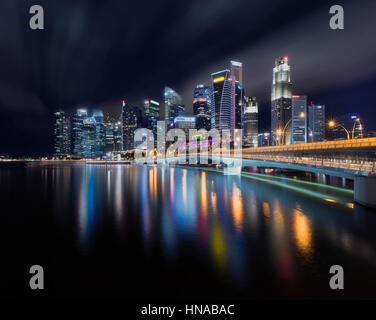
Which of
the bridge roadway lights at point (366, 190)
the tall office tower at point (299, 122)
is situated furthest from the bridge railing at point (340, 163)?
the tall office tower at point (299, 122)

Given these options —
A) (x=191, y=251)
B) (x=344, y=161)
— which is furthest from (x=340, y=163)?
(x=191, y=251)

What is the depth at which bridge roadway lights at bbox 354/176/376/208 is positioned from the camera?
19.5 m

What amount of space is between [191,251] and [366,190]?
668 inches

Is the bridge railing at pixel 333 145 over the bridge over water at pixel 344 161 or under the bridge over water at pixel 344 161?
over

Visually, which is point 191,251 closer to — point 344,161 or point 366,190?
point 366,190

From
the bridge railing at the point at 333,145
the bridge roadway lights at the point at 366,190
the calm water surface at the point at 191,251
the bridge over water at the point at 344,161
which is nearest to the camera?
the calm water surface at the point at 191,251

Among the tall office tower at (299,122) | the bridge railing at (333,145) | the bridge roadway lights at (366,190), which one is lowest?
the bridge roadway lights at (366,190)

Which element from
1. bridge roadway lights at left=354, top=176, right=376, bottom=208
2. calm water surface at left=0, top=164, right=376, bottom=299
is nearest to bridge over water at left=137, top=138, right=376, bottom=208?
bridge roadway lights at left=354, top=176, right=376, bottom=208

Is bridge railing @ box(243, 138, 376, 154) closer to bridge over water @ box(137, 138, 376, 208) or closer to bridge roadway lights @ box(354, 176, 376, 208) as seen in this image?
bridge over water @ box(137, 138, 376, 208)

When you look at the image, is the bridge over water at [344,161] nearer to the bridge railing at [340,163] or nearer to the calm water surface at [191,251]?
the bridge railing at [340,163]

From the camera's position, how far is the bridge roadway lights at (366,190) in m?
19.5

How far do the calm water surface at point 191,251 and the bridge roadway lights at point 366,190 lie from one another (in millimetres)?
766

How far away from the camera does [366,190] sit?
2041 centimetres
